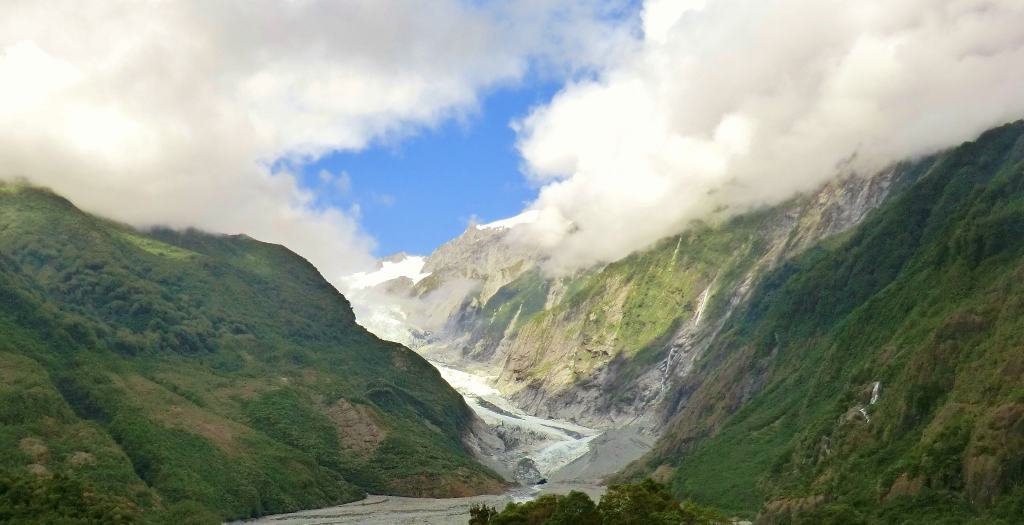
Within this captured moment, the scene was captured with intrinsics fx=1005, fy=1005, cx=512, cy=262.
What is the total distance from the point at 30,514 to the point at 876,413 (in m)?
146

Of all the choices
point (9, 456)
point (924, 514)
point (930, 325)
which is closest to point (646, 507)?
point (924, 514)

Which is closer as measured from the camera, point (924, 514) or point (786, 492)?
point (924, 514)

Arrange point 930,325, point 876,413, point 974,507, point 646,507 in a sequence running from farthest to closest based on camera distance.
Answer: point 930,325 < point 876,413 < point 646,507 < point 974,507

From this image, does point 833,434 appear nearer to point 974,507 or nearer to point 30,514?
point 974,507

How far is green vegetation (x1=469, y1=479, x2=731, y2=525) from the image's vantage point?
139 metres

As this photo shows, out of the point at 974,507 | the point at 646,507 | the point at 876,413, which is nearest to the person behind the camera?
the point at 974,507

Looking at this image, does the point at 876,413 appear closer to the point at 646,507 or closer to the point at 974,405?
the point at 974,405

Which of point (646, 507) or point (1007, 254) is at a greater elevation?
point (1007, 254)

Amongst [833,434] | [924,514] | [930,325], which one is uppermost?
[930,325]

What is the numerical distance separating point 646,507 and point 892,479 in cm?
4095

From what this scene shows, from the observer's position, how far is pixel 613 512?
142m

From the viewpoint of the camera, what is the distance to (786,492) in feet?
631

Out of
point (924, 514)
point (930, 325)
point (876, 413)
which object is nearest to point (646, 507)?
point (924, 514)

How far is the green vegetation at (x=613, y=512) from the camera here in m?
139
